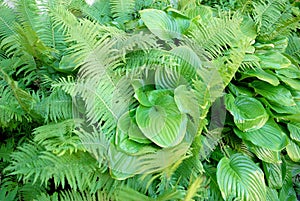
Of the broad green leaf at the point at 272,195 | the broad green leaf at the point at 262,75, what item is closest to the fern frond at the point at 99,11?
the broad green leaf at the point at 262,75

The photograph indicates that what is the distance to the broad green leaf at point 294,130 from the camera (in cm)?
175

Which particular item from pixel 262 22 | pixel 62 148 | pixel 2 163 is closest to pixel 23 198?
pixel 2 163

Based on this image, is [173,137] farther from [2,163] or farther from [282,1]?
[282,1]

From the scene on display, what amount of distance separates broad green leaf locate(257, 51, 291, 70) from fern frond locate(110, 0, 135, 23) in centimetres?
85

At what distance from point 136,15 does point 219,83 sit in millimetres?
931

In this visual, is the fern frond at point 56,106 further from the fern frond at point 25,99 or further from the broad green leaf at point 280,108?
the broad green leaf at point 280,108

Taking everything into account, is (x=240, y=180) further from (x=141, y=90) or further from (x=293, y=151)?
(x=141, y=90)

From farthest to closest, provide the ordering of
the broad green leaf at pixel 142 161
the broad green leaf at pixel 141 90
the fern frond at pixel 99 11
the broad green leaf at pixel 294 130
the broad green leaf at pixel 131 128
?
the fern frond at pixel 99 11 → the broad green leaf at pixel 294 130 → the broad green leaf at pixel 141 90 → the broad green leaf at pixel 131 128 → the broad green leaf at pixel 142 161

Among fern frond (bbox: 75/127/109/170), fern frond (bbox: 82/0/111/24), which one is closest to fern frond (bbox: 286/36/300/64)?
fern frond (bbox: 82/0/111/24)

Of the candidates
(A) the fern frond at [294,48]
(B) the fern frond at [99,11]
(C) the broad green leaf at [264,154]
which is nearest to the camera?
(C) the broad green leaf at [264,154]

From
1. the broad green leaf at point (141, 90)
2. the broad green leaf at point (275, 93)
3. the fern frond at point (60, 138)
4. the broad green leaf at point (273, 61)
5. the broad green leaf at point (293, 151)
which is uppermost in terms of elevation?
the broad green leaf at point (141, 90)

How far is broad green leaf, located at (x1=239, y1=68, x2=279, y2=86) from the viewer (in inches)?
66.7

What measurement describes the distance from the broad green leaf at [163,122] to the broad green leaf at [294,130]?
27.5 inches

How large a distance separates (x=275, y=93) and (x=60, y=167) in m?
1.17
